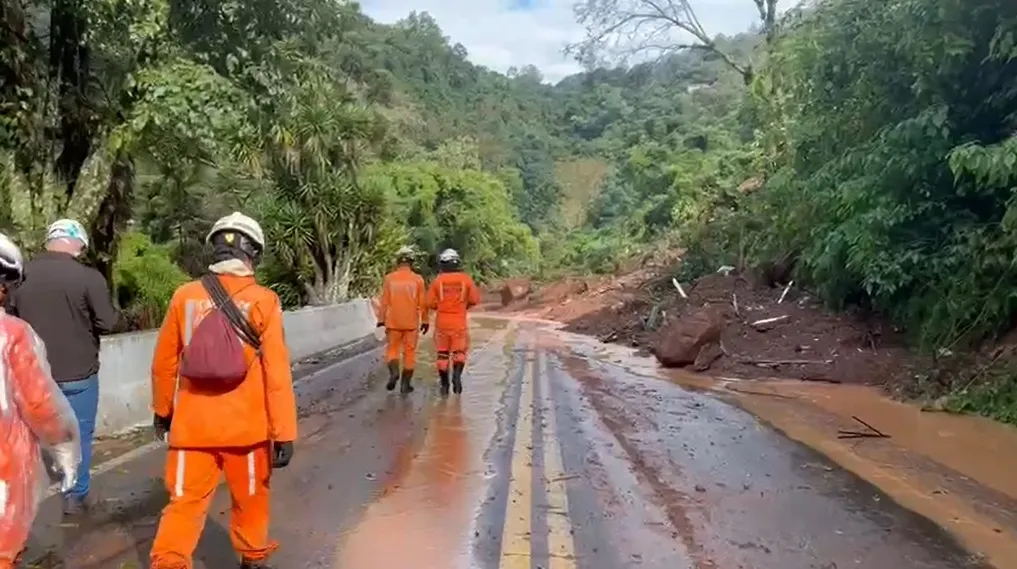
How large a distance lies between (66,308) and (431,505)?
274cm

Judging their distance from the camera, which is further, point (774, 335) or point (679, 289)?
point (679, 289)

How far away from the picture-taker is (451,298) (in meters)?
12.7

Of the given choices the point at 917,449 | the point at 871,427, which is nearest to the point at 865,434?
the point at 871,427

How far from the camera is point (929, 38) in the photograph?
1314 cm

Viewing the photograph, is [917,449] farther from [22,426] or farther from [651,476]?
[22,426]

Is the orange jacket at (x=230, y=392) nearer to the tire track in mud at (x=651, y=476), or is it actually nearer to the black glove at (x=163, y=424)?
the black glove at (x=163, y=424)

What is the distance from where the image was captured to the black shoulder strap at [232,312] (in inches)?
177

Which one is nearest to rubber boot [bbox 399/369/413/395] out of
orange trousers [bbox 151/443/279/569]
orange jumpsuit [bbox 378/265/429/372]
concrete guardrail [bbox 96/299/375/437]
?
orange jumpsuit [bbox 378/265/429/372]

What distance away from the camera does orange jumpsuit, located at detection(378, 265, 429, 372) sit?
42.3 feet

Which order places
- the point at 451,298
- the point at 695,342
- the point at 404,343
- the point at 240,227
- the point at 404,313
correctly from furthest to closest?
Result: the point at 695,342
the point at 404,343
the point at 404,313
the point at 451,298
the point at 240,227

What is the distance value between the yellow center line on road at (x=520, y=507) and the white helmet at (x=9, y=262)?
2972 mm

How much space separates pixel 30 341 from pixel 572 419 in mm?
8418

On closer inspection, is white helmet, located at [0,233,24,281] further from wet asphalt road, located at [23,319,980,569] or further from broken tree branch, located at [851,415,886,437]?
broken tree branch, located at [851,415,886,437]

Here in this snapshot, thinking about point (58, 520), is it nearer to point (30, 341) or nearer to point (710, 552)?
point (30, 341)
